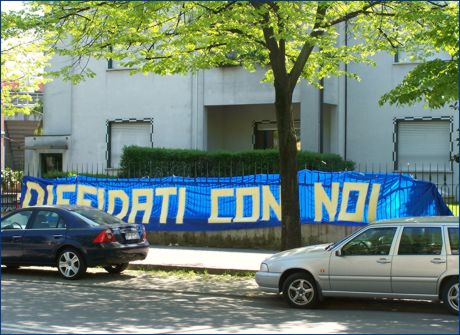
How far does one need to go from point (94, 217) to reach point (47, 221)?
37.8 inches

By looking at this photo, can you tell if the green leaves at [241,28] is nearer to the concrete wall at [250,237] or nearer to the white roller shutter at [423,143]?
the concrete wall at [250,237]

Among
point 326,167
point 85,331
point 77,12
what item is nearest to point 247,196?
point 326,167

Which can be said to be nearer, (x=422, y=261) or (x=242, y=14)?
(x=422, y=261)

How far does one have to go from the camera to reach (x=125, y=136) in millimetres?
26562

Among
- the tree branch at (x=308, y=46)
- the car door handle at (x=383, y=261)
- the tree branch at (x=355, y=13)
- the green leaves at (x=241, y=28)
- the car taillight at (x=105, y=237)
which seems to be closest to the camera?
the car door handle at (x=383, y=261)

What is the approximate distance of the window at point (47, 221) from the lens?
512 inches

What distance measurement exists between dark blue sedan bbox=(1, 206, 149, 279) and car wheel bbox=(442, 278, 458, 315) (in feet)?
21.0

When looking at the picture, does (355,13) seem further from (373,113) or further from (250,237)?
(373,113)

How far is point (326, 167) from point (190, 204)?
588 cm

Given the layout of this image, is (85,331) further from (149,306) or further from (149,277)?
(149,277)

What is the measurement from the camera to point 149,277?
43.4ft

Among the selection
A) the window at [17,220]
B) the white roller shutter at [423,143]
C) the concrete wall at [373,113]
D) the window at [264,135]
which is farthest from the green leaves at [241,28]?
the window at [264,135]

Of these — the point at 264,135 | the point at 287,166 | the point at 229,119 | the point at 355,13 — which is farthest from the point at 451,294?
the point at 229,119

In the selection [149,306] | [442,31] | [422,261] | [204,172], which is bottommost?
[149,306]
